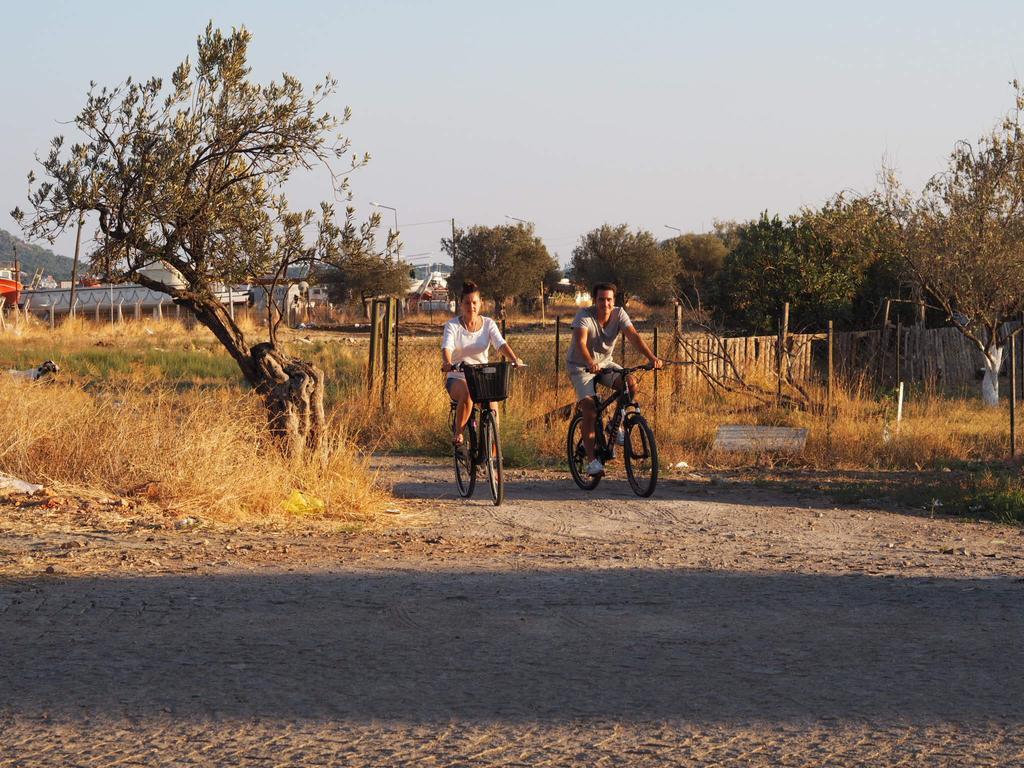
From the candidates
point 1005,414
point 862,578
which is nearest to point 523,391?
point 1005,414

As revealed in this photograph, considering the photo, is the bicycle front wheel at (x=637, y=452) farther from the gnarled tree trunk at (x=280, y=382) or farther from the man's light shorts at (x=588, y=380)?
the gnarled tree trunk at (x=280, y=382)

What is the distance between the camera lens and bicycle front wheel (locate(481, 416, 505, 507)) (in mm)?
10258

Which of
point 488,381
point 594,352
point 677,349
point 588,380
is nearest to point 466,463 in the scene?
point 488,381

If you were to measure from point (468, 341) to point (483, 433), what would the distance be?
32.6 inches

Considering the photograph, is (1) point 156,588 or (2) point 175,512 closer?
(1) point 156,588

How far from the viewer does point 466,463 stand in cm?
1082

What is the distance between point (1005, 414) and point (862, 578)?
12.2m

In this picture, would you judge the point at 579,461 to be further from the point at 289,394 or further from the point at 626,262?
the point at 626,262

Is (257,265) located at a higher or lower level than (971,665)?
higher

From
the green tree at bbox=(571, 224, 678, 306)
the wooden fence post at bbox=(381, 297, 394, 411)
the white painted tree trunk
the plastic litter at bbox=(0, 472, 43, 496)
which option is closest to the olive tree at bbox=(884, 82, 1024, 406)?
the white painted tree trunk

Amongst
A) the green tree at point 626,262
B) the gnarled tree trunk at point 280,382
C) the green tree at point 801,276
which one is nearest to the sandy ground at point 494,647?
the gnarled tree trunk at point 280,382

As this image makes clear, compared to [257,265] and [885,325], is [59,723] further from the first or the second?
Result: [885,325]

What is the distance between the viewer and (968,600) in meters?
6.38

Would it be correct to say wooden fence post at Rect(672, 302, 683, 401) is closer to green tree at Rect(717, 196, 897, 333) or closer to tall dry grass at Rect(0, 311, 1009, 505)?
tall dry grass at Rect(0, 311, 1009, 505)
